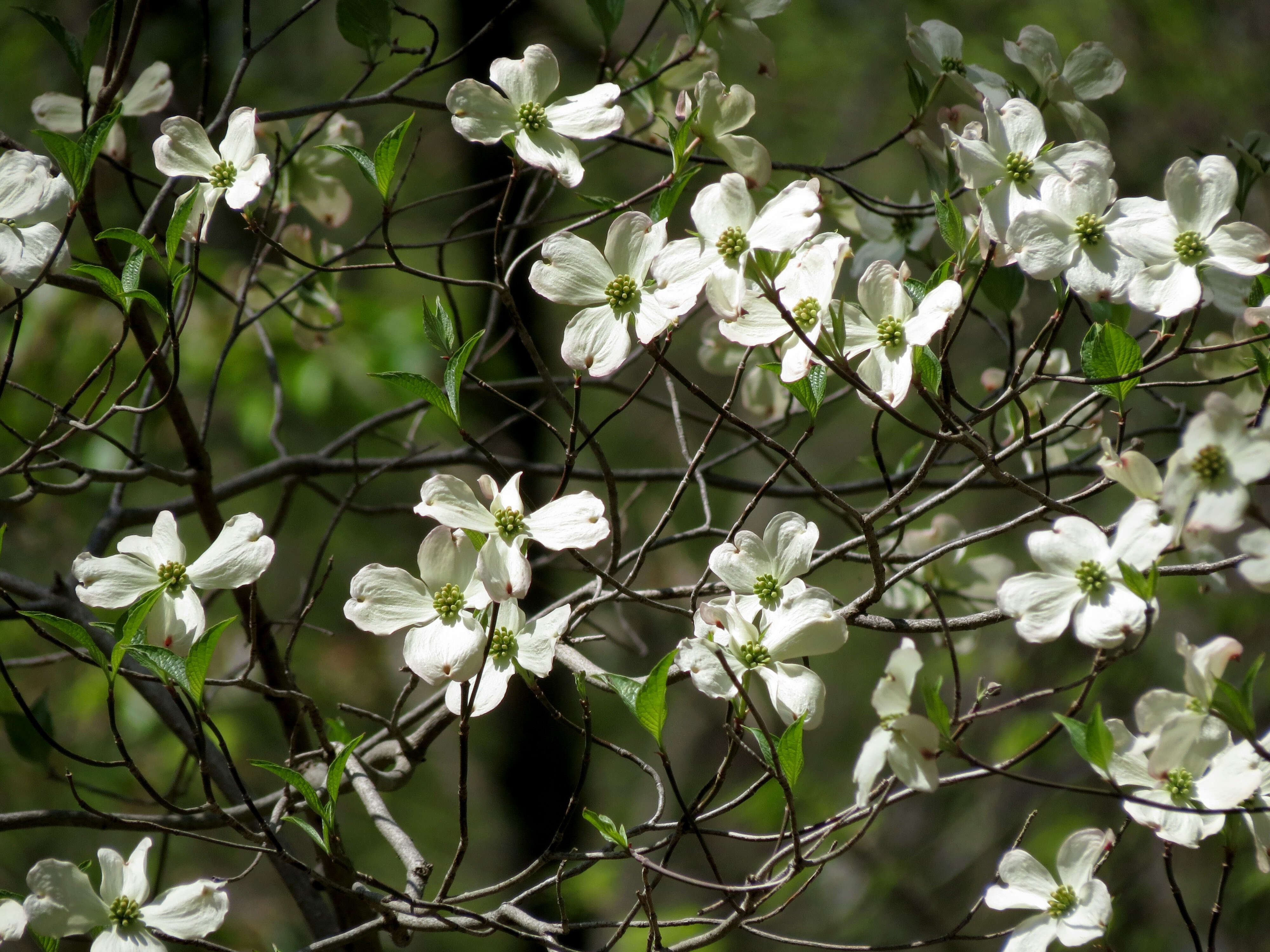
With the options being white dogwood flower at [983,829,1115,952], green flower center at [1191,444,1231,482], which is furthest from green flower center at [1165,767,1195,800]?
green flower center at [1191,444,1231,482]

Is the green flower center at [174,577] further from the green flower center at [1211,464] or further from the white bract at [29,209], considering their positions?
the green flower center at [1211,464]

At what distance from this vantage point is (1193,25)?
2924 mm

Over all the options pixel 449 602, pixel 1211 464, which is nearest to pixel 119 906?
pixel 449 602

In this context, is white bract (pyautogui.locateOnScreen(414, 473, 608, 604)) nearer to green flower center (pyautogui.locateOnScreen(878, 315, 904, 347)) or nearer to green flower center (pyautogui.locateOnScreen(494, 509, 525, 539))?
green flower center (pyautogui.locateOnScreen(494, 509, 525, 539))

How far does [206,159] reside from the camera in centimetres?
71

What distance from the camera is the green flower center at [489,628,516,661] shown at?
2.01 feet

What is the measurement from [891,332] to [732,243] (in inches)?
4.5

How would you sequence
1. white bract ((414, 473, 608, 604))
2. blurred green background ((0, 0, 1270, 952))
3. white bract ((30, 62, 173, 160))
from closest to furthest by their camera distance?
white bract ((414, 473, 608, 604)) < white bract ((30, 62, 173, 160)) < blurred green background ((0, 0, 1270, 952))

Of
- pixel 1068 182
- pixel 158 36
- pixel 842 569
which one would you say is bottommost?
pixel 842 569

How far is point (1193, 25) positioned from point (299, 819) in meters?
3.28

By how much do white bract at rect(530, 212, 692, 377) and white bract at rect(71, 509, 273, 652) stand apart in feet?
0.76

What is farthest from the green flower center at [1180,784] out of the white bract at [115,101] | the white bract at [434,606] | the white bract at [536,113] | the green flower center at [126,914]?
the white bract at [115,101]

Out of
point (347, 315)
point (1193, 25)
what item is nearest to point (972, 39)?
point (1193, 25)

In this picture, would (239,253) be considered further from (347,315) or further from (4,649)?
(4,649)
